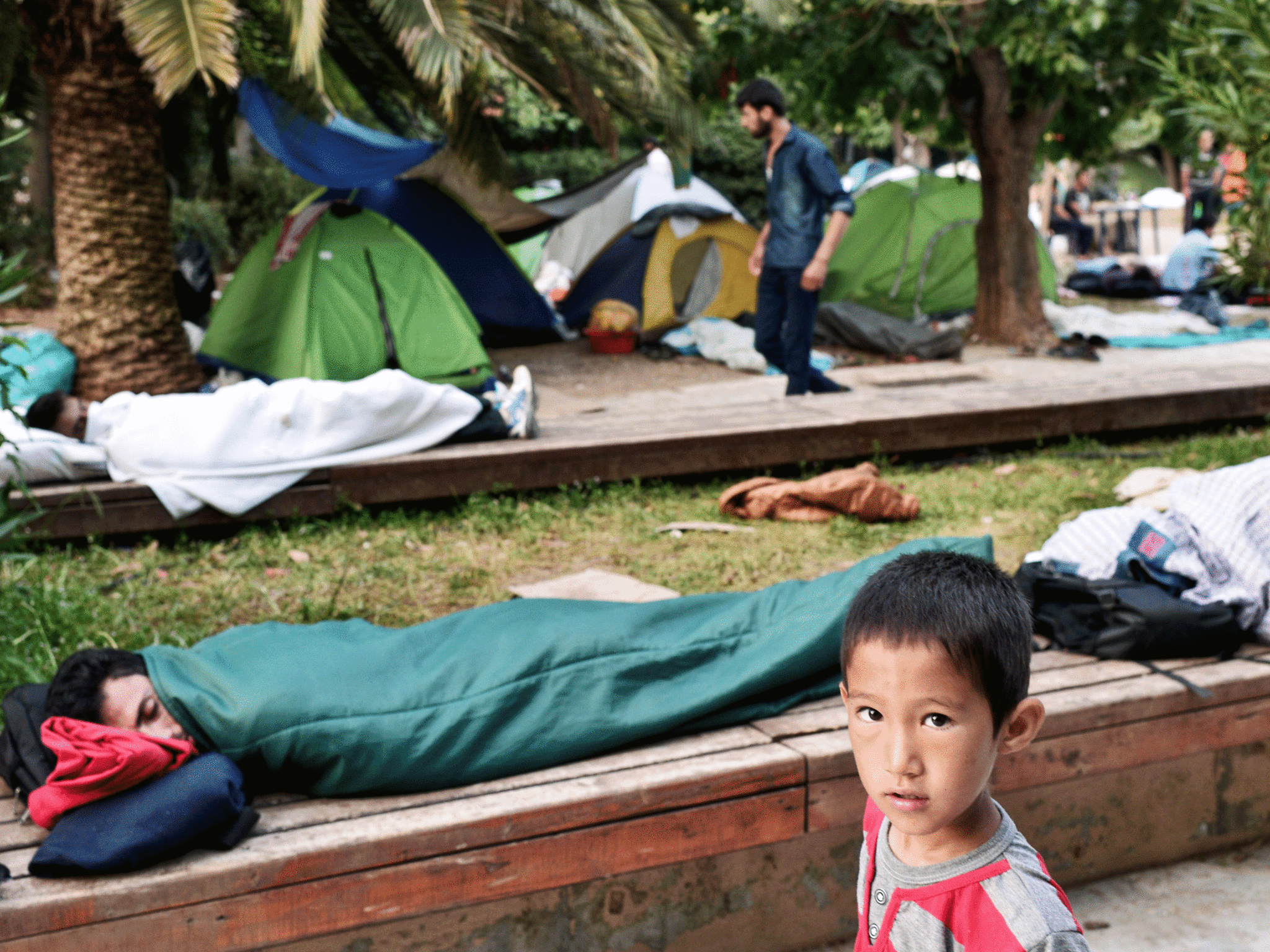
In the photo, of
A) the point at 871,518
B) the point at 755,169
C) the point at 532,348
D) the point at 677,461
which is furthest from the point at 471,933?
the point at 755,169

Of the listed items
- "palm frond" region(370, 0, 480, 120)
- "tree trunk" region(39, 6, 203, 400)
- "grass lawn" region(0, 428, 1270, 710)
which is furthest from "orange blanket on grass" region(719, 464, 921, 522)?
"tree trunk" region(39, 6, 203, 400)

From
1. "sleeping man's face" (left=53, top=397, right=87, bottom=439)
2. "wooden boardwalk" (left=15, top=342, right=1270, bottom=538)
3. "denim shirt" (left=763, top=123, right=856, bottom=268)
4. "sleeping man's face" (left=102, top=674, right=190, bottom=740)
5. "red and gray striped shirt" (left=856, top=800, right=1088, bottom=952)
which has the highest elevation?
"denim shirt" (left=763, top=123, right=856, bottom=268)

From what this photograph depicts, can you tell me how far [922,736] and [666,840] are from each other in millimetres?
951

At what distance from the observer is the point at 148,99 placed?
6.11 m

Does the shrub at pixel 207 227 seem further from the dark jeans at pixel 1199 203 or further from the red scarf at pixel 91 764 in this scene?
the red scarf at pixel 91 764

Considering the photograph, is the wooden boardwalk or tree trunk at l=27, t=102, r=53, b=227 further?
tree trunk at l=27, t=102, r=53, b=227

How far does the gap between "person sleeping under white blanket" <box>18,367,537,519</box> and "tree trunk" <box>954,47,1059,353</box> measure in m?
5.92

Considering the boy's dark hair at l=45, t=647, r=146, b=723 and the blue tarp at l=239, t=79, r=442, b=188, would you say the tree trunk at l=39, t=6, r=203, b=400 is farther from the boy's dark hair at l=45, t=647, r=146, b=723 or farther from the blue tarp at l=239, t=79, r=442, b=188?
the boy's dark hair at l=45, t=647, r=146, b=723

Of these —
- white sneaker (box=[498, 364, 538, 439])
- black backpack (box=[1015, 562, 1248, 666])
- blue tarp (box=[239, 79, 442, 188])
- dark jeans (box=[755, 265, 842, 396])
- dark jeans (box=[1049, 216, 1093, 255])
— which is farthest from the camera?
dark jeans (box=[1049, 216, 1093, 255])

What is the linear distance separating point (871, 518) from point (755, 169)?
1244 cm

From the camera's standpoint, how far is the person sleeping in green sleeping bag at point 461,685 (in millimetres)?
2059

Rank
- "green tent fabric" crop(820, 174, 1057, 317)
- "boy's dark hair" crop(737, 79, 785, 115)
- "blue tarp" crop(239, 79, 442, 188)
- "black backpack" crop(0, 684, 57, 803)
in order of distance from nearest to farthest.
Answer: "black backpack" crop(0, 684, 57, 803) < "boy's dark hair" crop(737, 79, 785, 115) < "blue tarp" crop(239, 79, 442, 188) < "green tent fabric" crop(820, 174, 1057, 317)

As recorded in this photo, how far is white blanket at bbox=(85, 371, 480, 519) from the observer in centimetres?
459

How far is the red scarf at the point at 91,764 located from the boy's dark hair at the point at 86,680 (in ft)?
0.35
